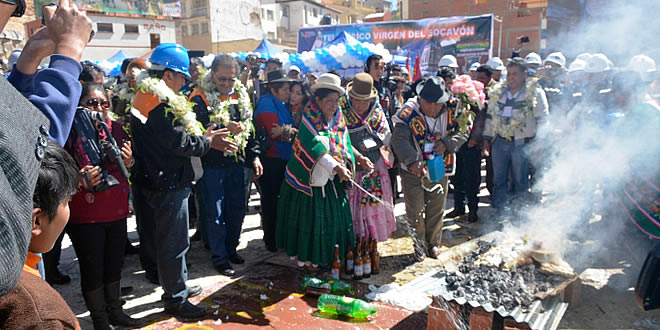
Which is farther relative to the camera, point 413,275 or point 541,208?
point 541,208

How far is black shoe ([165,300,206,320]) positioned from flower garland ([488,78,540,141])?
4.94 m

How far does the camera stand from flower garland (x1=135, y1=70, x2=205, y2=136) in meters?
3.45

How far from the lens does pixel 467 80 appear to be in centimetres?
591

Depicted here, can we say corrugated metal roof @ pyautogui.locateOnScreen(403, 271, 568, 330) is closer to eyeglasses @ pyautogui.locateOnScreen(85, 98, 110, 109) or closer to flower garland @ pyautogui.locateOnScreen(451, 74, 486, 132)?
flower garland @ pyautogui.locateOnScreen(451, 74, 486, 132)

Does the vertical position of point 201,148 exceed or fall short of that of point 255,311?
it exceeds it

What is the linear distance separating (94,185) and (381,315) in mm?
2588

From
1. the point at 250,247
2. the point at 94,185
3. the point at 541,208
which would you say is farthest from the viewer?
the point at 541,208

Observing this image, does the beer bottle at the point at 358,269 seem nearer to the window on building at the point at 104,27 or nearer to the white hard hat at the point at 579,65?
the white hard hat at the point at 579,65

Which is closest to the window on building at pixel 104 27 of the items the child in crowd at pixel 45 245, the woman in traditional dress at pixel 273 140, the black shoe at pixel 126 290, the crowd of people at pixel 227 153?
the crowd of people at pixel 227 153

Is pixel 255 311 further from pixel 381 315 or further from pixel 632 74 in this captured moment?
pixel 632 74

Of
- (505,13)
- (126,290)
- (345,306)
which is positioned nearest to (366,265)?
(345,306)

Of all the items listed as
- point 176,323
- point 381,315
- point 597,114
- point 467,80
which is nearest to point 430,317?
point 381,315

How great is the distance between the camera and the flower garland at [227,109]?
4.41m

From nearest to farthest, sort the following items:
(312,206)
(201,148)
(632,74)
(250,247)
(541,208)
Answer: (201,148) < (312,206) < (632,74) < (250,247) < (541,208)
